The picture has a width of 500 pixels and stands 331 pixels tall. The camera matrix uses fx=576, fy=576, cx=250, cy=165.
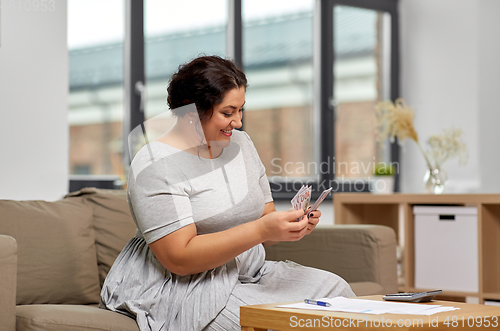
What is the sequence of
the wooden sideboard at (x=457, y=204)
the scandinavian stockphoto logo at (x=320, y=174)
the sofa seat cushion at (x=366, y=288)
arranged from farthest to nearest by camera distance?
1. the scandinavian stockphoto logo at (x=320, y=174)
2. the wooden sideboard at (x=457, y=204)
3. the sofa seat cushion at (x=366, y=288)

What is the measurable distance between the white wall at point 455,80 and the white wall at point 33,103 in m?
2.21

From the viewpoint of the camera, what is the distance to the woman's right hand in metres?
1.38

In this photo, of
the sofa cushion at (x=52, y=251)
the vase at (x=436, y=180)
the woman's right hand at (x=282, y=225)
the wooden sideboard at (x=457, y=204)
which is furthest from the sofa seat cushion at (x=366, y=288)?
the vase at (x=436, y=180)

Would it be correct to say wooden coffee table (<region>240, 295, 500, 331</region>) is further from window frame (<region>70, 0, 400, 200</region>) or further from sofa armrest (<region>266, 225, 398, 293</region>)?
window frame (<region>70, 0, 400, 200</region>)

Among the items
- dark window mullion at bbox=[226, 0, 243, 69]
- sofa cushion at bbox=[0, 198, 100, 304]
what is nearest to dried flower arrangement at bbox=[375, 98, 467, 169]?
dark window mullion at bbox=[226, 0, 243, 69]

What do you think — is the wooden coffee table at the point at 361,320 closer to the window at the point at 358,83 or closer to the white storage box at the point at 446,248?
the white storage box at the point at 446,248

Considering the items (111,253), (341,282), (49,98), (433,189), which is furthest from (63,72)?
(433,189)

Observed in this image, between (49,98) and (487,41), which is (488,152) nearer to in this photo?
(487,41)

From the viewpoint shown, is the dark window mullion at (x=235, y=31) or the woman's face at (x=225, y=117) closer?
the woman's face at (x=225, y=117)

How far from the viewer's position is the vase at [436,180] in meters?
2.87

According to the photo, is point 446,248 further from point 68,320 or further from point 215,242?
point 68,320

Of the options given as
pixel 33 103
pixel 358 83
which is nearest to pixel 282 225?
pixel 33 103

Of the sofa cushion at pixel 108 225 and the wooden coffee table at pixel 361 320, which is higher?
the sofa cushion at pixel 108 225

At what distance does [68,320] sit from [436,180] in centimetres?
205
